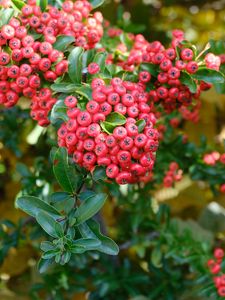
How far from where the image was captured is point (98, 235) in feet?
4.09

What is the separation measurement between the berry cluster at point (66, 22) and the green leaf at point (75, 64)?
0.09 meters

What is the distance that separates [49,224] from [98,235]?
128mm

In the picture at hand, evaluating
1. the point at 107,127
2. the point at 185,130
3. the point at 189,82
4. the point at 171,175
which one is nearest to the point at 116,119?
the point at 107,127

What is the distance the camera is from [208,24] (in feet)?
10.2

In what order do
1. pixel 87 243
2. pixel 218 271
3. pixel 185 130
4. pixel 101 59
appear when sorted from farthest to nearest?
pixel 185 130 → pixel 218 271 → pixel 101 59 → pixel 87 243

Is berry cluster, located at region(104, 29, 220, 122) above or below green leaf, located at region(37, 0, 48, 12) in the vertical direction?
below

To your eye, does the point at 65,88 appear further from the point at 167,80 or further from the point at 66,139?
the point at 167,80

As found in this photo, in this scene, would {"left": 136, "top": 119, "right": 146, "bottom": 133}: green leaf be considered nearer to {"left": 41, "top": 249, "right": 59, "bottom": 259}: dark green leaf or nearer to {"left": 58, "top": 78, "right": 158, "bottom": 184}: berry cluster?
{"left": 58, "top": 78, "right": 158, "bottom": 184}: berry cluster

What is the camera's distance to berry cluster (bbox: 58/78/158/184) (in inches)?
47.3

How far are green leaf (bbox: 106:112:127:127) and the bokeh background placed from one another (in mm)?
484

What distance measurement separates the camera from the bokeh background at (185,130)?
1.90m

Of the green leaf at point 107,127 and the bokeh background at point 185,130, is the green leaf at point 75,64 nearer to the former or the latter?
the green leaf at point 107,127

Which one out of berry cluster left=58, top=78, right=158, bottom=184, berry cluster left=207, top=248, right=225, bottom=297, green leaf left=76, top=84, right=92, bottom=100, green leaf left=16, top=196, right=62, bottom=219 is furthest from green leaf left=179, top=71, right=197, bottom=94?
berry cluster left=207, top=248, right=225, bottom=297

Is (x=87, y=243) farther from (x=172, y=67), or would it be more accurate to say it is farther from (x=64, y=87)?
(x=172, y=67)
